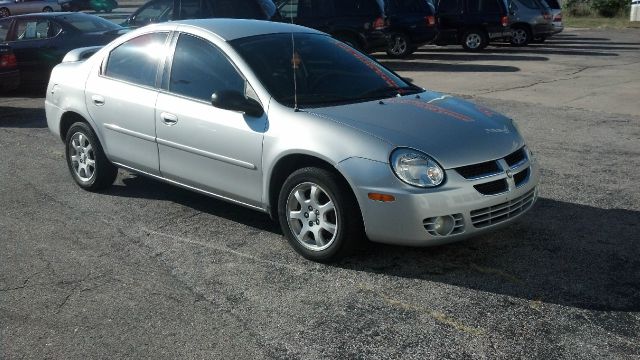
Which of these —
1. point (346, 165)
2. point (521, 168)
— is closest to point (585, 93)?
point (521, 168)

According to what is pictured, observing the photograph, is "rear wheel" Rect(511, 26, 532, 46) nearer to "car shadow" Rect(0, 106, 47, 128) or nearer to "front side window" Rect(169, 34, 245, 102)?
"car shadow" Rect(0, 106, 47, 128)

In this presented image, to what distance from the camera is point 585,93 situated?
516 inches

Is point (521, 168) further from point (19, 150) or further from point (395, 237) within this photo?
point (19, 150)

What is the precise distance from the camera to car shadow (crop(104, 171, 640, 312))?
4.59m

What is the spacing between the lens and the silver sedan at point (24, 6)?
115ft

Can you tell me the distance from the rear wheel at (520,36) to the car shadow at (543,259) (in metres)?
18.3

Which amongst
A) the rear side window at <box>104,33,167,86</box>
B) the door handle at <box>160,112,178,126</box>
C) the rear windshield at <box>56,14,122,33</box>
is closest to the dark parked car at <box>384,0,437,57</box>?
the rear windshield at <box>56,14,122,33</box>

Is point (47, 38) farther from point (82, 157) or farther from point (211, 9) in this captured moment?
point (82, 157)

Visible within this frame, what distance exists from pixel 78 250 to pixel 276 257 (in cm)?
144

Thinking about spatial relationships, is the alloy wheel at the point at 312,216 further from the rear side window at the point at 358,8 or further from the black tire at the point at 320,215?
the rear side window at the point at 358,8

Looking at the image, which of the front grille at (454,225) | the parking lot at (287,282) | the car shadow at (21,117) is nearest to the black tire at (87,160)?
the parking lot at (287,282)

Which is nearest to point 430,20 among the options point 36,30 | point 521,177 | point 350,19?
point 350,19

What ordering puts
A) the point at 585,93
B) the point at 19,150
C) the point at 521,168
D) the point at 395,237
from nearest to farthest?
the point at 395,237 < the point at 521,168 < the point at 19,150 < the point at 585,93

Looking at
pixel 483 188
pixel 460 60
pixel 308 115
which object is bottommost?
pixel 460 60
